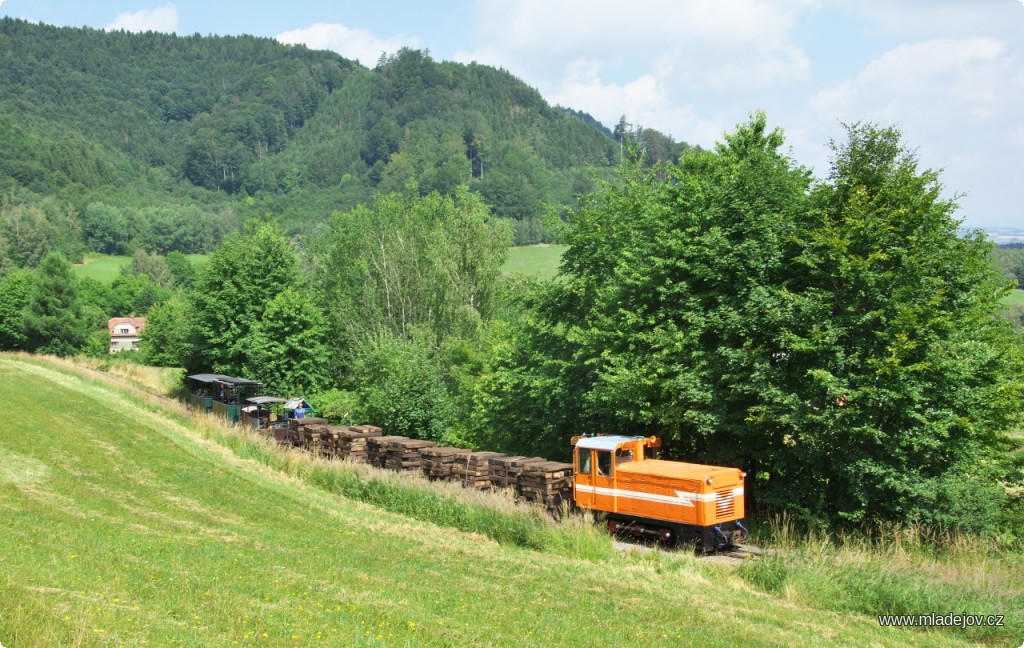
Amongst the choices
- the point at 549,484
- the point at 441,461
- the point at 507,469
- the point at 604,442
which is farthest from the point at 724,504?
the point at 441,461

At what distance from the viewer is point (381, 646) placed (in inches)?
364

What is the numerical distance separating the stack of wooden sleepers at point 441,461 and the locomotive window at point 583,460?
518 centimetres

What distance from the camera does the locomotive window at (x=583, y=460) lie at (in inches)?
810

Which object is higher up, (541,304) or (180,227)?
(180,227)

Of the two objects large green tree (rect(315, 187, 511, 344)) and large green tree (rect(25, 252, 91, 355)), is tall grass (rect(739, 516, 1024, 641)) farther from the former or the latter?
large green tree (rect(25, 252, 91, 355))

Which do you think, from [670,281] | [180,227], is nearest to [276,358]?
[670,281]

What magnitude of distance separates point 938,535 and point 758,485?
197 inches

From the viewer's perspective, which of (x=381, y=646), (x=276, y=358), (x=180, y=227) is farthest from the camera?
(x=180, y=227)

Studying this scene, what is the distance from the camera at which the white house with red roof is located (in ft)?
399

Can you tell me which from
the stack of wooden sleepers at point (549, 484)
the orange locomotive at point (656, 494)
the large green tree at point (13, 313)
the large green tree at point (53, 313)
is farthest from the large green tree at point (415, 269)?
the large green tree at point (13, 313)

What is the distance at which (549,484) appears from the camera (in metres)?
21.2

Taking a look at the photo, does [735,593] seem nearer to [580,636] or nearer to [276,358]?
[580,636]

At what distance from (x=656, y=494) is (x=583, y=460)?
247cm

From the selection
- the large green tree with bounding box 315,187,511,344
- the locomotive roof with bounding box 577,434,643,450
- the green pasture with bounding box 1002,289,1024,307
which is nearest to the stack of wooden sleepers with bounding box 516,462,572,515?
the locomotive roof with bounding box 577,434,643,450
